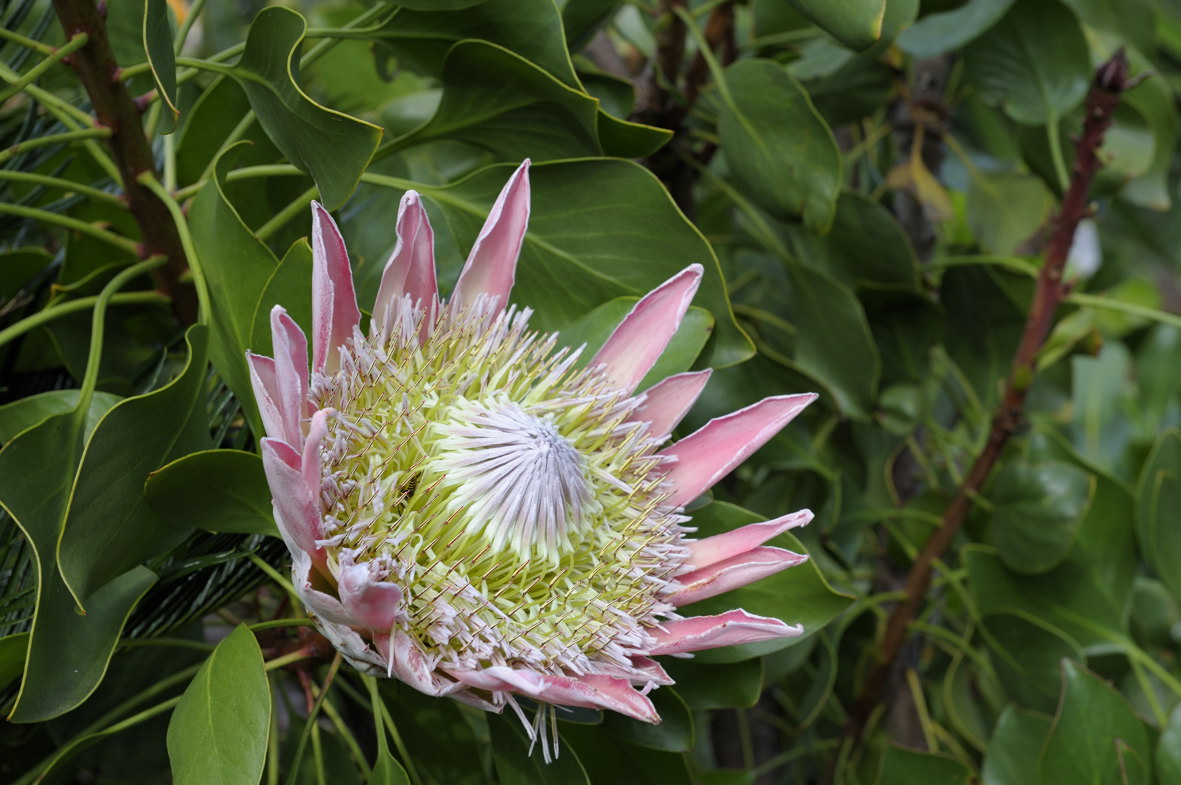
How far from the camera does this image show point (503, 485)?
72cm

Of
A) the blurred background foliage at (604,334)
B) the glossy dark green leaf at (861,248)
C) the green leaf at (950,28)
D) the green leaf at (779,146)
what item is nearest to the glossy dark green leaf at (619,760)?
the blurred background foliage at (604,334)

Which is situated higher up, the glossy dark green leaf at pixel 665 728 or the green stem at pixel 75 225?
the green stem at pixel 75 225

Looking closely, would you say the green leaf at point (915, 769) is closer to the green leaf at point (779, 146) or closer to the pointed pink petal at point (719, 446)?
the pointed pink petal at point (719, 446)

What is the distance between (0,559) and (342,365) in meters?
0.27

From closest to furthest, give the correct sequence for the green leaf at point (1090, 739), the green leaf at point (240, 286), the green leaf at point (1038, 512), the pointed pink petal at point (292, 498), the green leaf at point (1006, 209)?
the pointed pink petal at point (292, 498)
the green leaf at point (240, 286)
the green leaf at point (1090, 739)
the green leaf at point (1038, 512)
the green leaf at point (1006, 209)

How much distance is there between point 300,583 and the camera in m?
0.60

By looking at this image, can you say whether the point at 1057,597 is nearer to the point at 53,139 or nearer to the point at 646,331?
the point at 646,331

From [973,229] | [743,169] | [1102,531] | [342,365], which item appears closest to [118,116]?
[342,365]

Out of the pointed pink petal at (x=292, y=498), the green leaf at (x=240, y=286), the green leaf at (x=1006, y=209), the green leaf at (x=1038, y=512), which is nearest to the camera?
the pointed pink petal at (x=292, y=498)

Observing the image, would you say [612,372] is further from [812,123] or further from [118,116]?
[118,116]

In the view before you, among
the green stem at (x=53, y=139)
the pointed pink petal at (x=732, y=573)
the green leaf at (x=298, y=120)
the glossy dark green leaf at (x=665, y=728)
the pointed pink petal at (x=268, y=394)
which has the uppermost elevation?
the green leaf at (x=298, y=120)

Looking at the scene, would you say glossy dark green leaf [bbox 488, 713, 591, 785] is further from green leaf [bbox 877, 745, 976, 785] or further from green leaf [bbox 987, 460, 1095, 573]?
green leaf [bbox 987, 460, 1095, 573]

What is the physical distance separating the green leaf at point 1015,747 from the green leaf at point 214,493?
71 cm

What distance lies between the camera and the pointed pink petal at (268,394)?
578 millimetres
